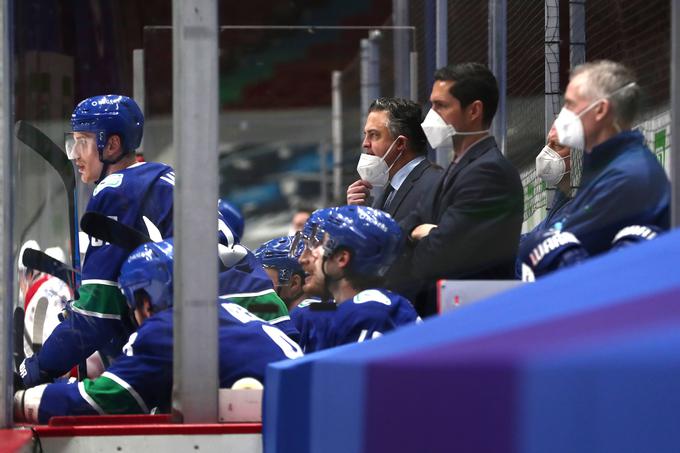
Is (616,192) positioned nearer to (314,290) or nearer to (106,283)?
(314,290)

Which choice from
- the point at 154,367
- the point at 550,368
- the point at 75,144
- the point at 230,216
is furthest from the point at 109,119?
the point at 550,368

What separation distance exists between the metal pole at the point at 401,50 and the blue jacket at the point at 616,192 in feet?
10.0

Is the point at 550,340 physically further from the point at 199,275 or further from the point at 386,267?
the point at 386,267

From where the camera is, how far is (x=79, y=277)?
10.8 ft

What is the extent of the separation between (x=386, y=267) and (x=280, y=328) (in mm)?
444

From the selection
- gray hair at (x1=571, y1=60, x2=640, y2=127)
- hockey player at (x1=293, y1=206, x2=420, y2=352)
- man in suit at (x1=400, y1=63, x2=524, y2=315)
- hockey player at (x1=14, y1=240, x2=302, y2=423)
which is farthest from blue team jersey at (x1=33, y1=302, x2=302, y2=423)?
gray hair at (x1=571, y1=60, x2=640, y2=127)

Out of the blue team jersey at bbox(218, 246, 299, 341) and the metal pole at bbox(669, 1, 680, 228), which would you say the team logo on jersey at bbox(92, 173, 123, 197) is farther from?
the metal pole at bbox(669, 1, 680, 228)

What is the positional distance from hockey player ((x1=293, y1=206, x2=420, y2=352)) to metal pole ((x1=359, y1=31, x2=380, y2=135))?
2708 mm

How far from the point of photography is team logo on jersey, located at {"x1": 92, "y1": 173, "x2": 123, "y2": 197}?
336 centimetres

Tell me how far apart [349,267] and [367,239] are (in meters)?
0.08

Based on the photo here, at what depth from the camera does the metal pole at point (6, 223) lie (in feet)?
9.05

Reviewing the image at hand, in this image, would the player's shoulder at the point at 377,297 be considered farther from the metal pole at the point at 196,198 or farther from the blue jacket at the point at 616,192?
the blue jacket at the point at 616,192

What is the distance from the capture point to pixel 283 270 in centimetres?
423

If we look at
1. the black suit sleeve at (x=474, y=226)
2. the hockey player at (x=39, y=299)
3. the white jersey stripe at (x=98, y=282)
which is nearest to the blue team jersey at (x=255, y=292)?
the white jersey stripe at (x=98, y=282)
